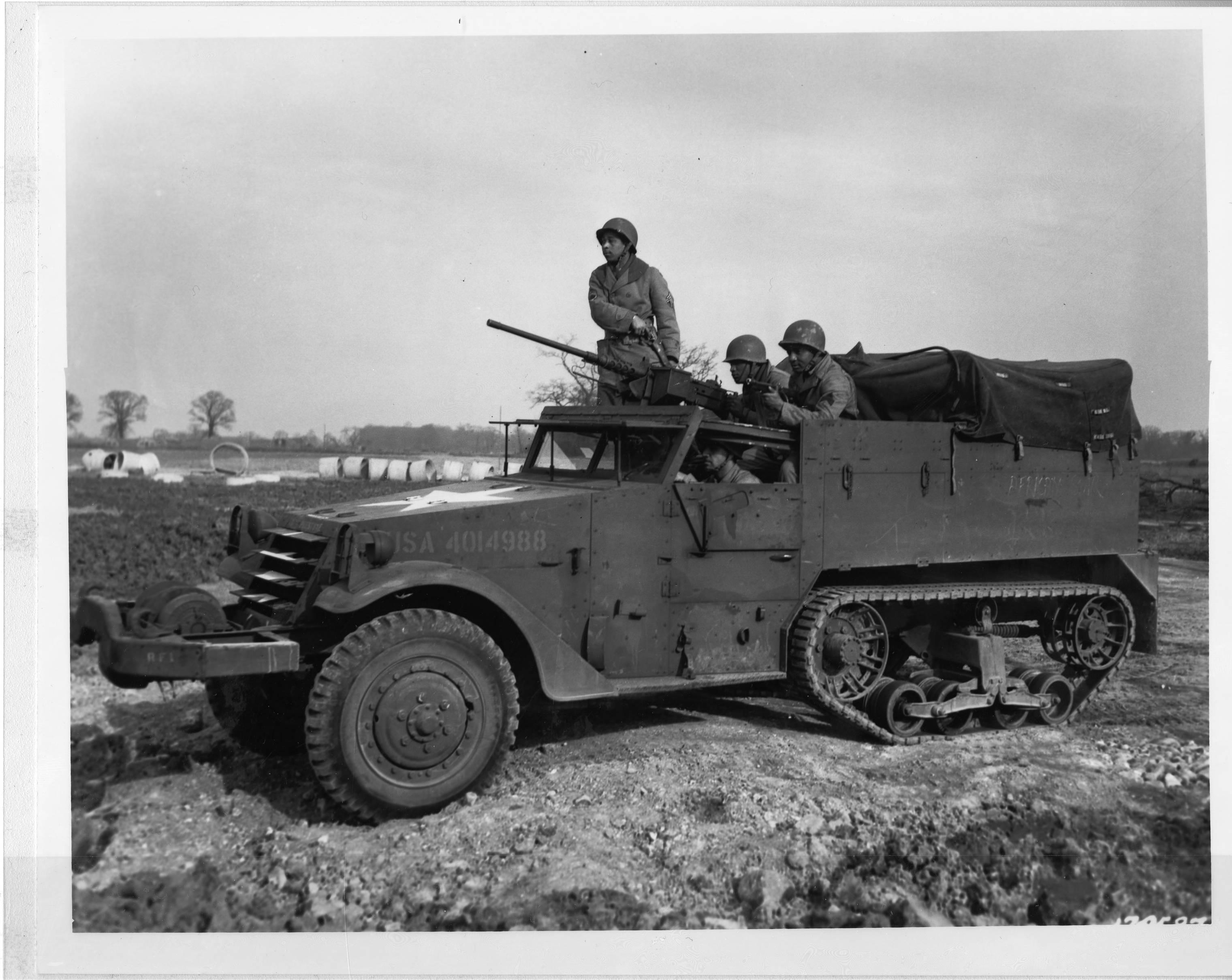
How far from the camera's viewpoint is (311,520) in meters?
5.73

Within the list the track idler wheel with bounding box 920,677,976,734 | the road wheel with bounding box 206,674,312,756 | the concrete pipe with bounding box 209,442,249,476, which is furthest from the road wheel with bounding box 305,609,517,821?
the concrete pipe with bounding box 209,442,249,476

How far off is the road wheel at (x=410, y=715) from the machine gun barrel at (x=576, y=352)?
85.3 inches

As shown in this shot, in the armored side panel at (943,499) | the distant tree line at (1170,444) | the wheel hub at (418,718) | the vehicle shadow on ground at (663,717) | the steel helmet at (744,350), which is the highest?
the steel helmet at (744,350)

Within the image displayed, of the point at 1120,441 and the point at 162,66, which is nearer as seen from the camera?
the point at 162,66

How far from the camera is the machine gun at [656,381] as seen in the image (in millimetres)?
6277

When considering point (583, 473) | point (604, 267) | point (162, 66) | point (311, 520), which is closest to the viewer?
Result: point (162, 66)

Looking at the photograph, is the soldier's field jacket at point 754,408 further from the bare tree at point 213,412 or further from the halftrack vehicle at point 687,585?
the bare tree at point 213,412

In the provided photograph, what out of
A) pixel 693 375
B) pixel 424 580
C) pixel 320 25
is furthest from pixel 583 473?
pixel 320 25

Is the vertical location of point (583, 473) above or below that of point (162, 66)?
below

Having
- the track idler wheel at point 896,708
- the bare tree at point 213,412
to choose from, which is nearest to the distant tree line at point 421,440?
the bare tree at point 213,412

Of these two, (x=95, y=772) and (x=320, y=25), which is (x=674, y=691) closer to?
(x=95, y=772)

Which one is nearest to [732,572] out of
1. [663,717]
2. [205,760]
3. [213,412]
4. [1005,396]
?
[663,717]

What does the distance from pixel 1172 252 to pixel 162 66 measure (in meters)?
5.59

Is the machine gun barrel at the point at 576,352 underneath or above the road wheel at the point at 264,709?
above
